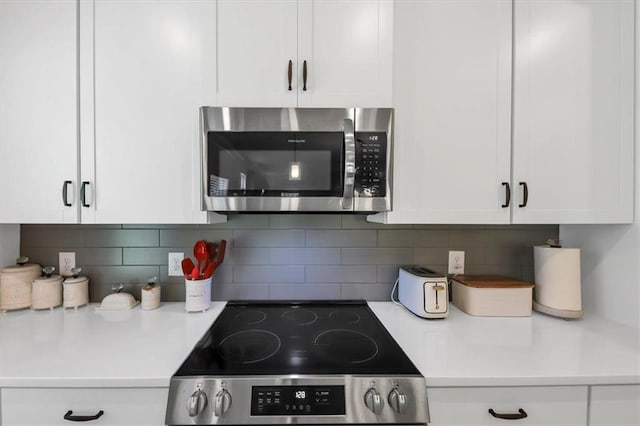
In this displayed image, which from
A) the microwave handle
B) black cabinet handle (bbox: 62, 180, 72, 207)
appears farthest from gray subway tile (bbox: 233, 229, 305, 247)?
black cabinet handle (bbox: 62, 180, 72, 207)

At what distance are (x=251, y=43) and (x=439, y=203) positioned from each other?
101cm

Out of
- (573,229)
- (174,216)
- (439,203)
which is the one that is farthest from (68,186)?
(573,229)

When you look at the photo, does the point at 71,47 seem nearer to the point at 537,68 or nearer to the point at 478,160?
the point at 478,160

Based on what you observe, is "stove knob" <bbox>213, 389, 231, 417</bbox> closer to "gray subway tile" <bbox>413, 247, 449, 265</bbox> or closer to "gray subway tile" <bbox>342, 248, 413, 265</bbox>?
"gray subway tile" <bbox>342, 248, 413, 265</bbox>

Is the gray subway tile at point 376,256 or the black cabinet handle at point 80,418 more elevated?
the gray subway tile at point 376,256

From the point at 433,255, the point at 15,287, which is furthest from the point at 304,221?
the point at 15,287

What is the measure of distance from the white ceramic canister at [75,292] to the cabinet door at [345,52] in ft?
4.49

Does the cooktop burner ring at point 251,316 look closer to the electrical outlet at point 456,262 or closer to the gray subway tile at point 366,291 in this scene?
the gray subway tile at point 366,291

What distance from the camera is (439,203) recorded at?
1.19 meters

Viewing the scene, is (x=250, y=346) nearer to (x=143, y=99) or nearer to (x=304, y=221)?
(x=304, y=221)

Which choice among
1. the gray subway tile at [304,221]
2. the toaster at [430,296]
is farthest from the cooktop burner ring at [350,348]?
the gray subway tile at [304,221]

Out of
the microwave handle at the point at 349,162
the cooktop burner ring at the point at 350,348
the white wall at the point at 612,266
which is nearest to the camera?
the cooktop burner ring at the point at 350,348

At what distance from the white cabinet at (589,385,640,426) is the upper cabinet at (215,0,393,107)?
1.22 metres

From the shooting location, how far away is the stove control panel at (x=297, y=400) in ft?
2.64
